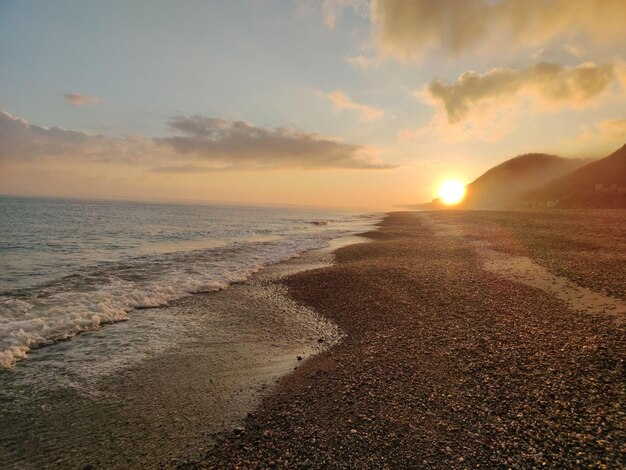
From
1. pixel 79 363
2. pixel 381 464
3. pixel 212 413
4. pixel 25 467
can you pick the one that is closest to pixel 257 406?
pixel 212 413

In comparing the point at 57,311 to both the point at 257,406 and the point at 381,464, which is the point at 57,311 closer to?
the point at 257,406

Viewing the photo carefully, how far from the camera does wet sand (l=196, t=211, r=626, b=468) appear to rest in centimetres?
586

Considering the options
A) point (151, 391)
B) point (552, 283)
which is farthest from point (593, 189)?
point (151, 391)

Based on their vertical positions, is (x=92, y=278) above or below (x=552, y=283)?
below

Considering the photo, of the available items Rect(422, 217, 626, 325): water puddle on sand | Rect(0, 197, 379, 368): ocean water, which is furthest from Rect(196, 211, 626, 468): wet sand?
Rect(0, 197, 379, 368): ocean water

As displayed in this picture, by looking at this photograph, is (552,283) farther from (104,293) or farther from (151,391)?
(104,293)

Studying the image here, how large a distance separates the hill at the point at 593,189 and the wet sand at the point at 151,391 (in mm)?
136750

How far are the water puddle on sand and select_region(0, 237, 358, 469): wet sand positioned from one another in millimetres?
10615

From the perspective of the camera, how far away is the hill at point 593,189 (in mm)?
111250

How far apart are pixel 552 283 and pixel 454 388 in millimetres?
13647

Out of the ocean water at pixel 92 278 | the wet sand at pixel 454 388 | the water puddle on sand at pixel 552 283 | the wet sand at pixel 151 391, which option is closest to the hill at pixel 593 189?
the water puddle on sand at pixel 552 283

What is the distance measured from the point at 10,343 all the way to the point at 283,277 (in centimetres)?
1365

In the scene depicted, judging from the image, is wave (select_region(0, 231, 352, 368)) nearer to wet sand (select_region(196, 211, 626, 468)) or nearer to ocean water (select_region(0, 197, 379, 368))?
ocean water (select_region(0, 197, 379, 368))

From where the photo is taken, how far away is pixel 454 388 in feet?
25.7
